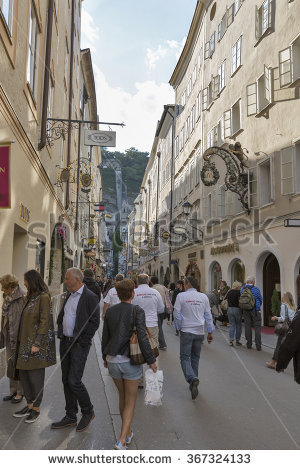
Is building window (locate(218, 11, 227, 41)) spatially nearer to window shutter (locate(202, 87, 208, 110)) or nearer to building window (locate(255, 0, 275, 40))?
window shutter (locate(202, 87, 208, 110))

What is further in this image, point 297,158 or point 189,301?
point 297,158

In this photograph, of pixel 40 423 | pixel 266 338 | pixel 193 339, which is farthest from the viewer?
pixel 266 338

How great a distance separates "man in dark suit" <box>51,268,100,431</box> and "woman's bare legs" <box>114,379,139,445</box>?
716 mm

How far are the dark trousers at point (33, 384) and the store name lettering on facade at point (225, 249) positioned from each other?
14576 millimetres

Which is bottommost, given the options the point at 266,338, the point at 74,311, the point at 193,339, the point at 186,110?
the point at 266,338

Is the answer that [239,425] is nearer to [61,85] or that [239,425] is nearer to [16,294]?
[16,294]

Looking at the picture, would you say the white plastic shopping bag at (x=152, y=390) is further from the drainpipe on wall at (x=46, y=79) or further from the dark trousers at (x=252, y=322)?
the drainpipe on wall at (x=46, y=79)

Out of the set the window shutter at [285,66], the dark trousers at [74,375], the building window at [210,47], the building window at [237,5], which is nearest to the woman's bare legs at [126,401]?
the dark trousers at [74,375]

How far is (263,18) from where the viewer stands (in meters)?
16.8

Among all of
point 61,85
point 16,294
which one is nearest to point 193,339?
point 16,294

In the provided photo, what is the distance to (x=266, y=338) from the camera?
1320cm

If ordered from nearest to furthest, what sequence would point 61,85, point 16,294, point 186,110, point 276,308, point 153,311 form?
1. point 16,294
2. point 153,311
3. point 276,308
4. point 61,85
5. point 186,110

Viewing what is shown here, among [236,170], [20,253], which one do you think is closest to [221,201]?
[236,170]

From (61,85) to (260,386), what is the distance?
46.8 ft
